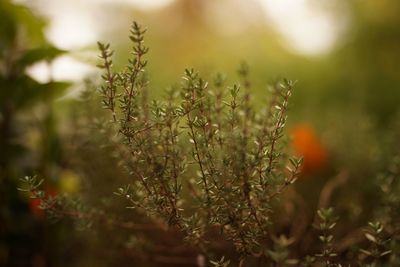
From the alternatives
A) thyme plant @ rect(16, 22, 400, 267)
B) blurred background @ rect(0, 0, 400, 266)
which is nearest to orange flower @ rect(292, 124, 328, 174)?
blurred background @ rect(0, 0, 400, 266)

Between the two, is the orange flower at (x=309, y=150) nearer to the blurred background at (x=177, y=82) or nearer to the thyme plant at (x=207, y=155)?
the blurred background at (x=177, y=82)

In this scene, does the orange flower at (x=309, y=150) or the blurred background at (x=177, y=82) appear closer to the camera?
the blurred background at (x=177, y=82)

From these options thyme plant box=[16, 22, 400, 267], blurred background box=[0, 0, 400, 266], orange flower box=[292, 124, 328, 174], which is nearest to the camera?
thyme plant box=[16, 22, 400, 267]

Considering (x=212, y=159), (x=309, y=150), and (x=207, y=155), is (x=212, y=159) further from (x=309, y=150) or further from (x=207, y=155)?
(x=309, y=150)

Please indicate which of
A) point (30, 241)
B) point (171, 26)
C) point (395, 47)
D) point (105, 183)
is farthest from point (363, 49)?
point (171, 26)

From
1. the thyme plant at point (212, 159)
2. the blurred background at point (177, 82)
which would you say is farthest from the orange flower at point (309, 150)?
the thyme plant at point (212, 159)

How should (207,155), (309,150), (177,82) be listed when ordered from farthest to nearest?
(309,150)
(177,82)
(207,155)

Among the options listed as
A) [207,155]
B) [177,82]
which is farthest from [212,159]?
[177,82]

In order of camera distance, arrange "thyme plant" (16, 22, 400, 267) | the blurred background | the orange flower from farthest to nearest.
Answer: the orange flower < the blurred background < "thyme plant" (16, 22, 400, 267)

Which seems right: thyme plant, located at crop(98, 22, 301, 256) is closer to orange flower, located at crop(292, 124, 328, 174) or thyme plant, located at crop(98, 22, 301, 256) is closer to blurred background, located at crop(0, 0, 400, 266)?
blurred background, located at crop(0, 0, 400, 266)
